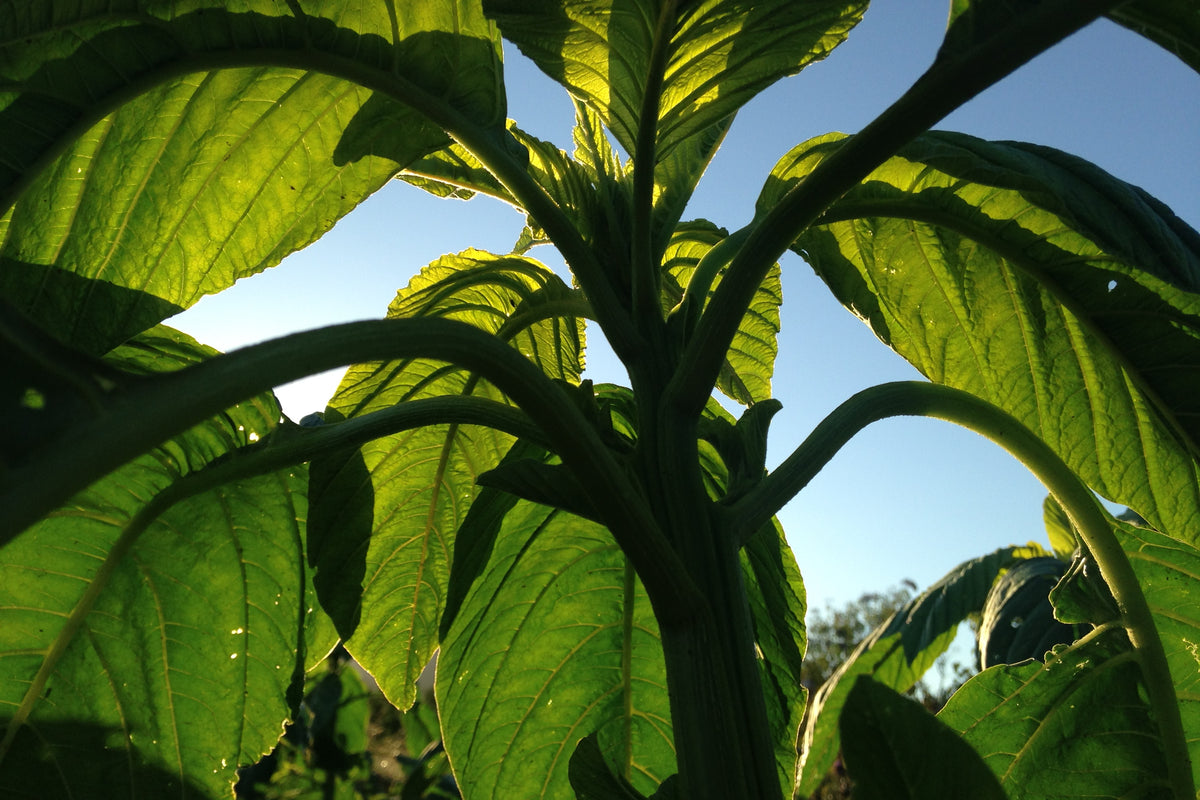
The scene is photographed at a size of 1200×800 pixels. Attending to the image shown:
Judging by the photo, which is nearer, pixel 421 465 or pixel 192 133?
pixel 192 133

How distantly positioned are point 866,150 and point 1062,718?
634 mm

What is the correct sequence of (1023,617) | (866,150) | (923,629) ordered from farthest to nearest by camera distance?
(923,629) → (1023,617) → (866,150)

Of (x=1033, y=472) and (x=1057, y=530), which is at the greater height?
(x=1057, y=530)

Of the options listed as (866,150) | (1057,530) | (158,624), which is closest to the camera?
(866,150)

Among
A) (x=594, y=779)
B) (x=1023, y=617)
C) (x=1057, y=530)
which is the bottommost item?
(x=594, y=779)

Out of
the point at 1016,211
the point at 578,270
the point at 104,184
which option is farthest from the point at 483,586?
the point at 1016,211

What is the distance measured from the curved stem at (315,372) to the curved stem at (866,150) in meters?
0.11

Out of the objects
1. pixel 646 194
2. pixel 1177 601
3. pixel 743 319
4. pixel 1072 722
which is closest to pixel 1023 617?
pixel 1177 601

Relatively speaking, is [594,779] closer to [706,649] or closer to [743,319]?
[706,649]

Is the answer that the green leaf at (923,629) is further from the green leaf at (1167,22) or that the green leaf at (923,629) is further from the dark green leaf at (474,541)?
the green leaf at (1167,22)

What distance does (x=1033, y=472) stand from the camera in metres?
0.82

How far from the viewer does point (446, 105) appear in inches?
31.0

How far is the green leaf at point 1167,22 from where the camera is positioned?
24.5 inches

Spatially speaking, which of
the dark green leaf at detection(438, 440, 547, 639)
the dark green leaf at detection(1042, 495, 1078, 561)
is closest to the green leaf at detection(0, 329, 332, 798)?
the dark green leaf at detection(438, 440, 547, 639)
